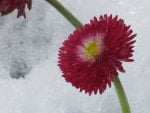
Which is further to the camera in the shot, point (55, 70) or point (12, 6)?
point (55, 70)

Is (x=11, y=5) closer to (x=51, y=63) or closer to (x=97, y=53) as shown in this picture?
(x=97, y=53)

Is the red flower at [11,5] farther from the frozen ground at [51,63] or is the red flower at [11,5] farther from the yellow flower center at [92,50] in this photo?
the frozen ground at [51,63]

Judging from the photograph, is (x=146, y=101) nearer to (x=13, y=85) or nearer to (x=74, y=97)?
(x=74, y=97)

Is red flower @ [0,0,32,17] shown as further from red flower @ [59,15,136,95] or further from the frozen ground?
the frozen ground

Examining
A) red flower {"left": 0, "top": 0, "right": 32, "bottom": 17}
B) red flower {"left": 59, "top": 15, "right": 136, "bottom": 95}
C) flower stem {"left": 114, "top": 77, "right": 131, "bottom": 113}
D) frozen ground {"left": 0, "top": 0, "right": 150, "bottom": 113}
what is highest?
frozen ground {"left": 0, "top": 0, "right": 150, "bottom": 113}

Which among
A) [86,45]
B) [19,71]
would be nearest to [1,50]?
[19,71]

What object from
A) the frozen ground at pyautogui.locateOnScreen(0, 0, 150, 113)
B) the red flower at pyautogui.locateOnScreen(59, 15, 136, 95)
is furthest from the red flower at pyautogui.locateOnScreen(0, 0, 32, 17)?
the frozen ground at pyautogui.locateOnScreen(0, 0, 150, 113)
